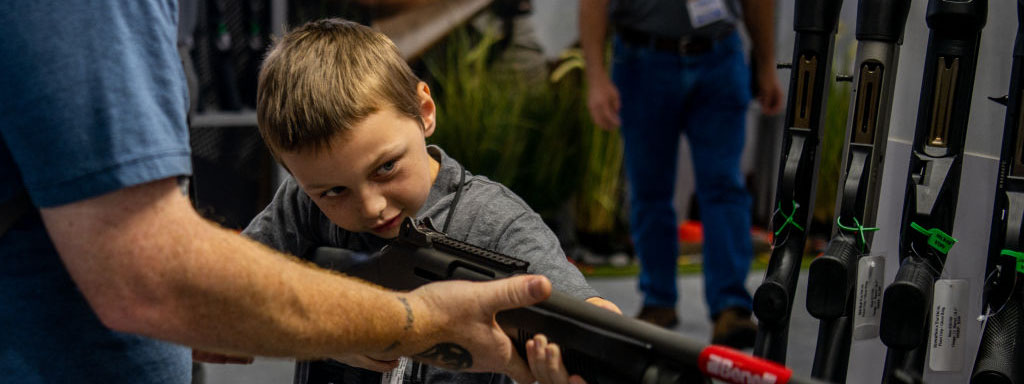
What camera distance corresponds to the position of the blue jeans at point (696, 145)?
9.66 ft

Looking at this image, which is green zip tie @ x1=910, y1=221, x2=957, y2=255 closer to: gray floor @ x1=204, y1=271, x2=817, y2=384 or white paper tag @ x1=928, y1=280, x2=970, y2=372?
white paper tag @ x1=928, y1=280, x2=970, y2=372

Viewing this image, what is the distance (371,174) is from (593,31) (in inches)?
78.6

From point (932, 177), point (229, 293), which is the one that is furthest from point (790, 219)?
point (229, 293)

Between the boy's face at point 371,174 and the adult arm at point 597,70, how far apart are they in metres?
1.90

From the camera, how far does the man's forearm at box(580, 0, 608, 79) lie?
2986 mm

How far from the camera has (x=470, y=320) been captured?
0.90m

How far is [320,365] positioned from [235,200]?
3134mm

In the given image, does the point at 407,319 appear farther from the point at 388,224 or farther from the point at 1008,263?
the point at 1008,263

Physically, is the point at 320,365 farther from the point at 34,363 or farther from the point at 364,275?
the point at 34,363

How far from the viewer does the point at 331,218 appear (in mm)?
1167

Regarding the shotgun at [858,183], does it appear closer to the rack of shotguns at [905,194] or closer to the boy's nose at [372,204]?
the rack of shotguns at [905,194]

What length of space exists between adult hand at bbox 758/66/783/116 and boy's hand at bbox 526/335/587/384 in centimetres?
228

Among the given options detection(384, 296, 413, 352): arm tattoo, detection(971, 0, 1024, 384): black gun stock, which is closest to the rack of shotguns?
detection(971, 0, 1024, 384): black gun stock

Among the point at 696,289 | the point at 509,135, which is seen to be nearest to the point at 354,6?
the point at 509,135
